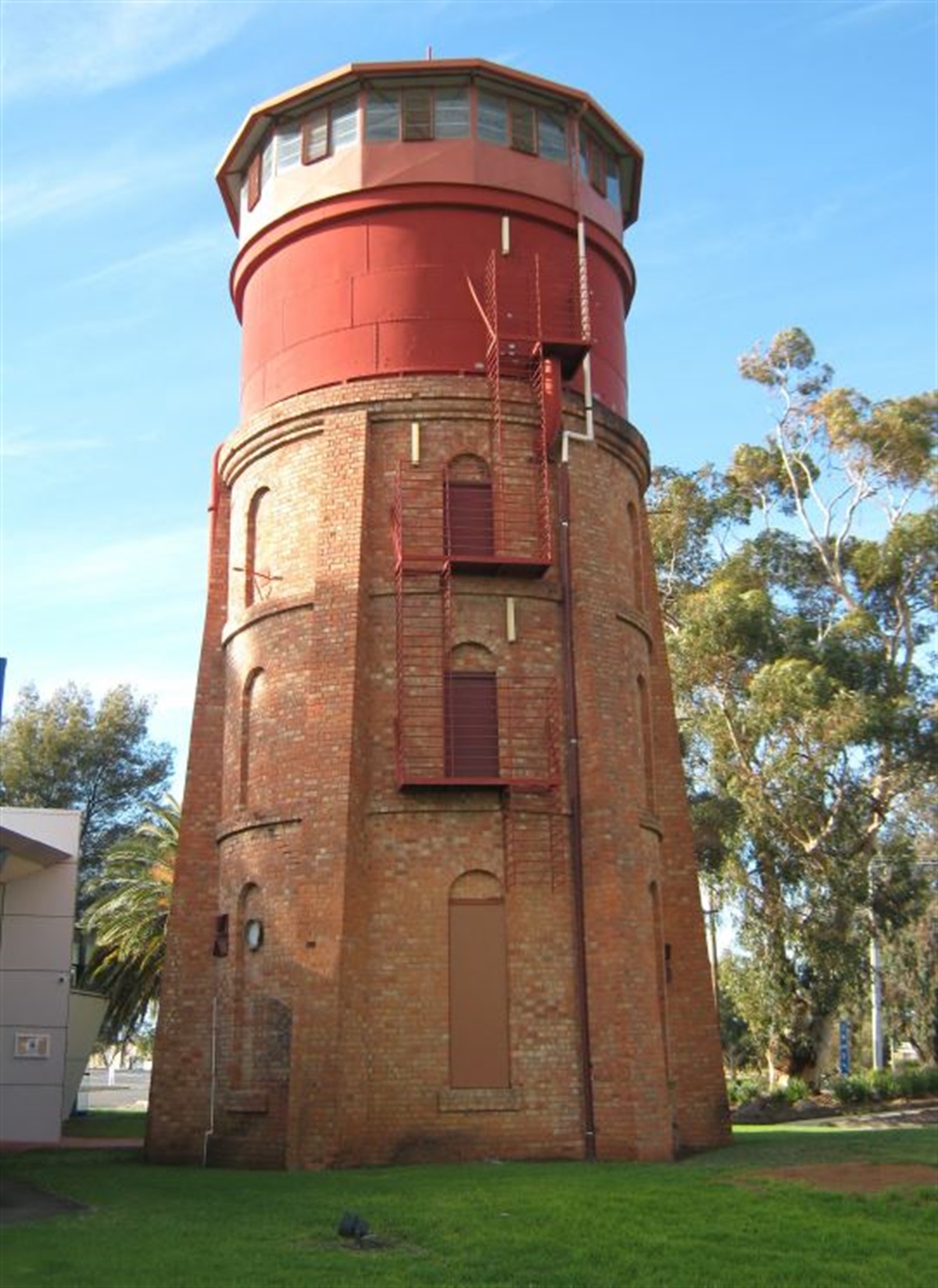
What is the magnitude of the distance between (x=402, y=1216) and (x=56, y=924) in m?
15.2

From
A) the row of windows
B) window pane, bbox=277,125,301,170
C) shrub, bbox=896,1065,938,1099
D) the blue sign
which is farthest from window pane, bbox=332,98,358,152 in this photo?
the blue sign

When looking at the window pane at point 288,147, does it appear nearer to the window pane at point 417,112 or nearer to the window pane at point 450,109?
the window pane at point 417,112

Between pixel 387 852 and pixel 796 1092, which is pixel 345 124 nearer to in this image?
pixel 387 852

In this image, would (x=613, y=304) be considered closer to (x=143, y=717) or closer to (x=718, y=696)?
(x=718, y=696)

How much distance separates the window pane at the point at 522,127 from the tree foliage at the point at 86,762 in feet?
101

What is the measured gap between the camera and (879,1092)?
34.2 metres

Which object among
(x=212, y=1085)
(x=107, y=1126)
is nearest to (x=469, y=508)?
(x=212, y=1085)

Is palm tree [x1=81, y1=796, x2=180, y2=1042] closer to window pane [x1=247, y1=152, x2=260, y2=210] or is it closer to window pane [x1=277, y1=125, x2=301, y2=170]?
window pane [x1=247, y1=152, x2=260, y2=210]

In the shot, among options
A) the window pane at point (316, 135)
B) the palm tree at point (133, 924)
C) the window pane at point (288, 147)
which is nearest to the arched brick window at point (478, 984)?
the window pane at point (316, 135)

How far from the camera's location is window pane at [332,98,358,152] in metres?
24.8

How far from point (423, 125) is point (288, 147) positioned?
2.62m

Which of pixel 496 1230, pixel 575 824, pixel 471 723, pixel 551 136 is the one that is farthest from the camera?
pixel 551 136

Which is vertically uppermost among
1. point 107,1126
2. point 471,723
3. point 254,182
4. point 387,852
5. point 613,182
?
point 613,182

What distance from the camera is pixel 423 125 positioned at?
24578mm
